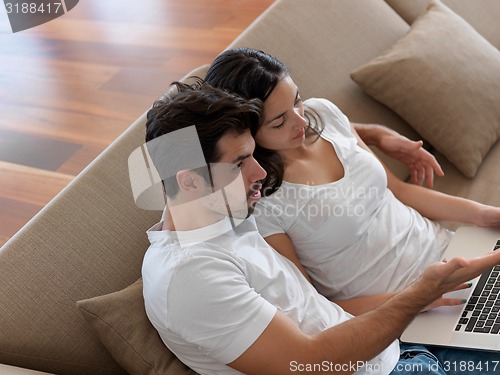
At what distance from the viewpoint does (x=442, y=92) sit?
2.28m

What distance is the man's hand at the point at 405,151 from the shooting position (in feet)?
6.70

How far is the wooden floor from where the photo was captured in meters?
3.03

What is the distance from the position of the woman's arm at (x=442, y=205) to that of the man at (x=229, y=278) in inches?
17.0

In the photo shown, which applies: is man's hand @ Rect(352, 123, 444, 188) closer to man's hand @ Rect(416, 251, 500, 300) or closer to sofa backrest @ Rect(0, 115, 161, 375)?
man's hand @ Rect(416, 251, 500, 300)

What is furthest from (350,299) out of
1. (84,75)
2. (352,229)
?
(84,75)

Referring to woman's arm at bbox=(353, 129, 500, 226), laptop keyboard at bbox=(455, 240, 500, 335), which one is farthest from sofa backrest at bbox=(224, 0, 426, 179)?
Result: laptop keyboard at bbox=(455, 240, 500, 335)

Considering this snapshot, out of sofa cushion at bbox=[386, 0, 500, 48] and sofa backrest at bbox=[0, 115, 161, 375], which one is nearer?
sofa backrest at bbox=[0, 115, 161, 375]

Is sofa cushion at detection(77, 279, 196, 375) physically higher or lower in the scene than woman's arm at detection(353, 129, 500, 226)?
higher

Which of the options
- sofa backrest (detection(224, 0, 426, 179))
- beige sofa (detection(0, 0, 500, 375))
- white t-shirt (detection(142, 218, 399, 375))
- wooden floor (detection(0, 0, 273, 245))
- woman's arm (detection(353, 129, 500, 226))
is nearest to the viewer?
white t-shirt (detection(142, 218, 399, 375))

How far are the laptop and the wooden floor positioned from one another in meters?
1.62

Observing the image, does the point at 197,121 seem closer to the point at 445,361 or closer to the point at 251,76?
the point at 251,76

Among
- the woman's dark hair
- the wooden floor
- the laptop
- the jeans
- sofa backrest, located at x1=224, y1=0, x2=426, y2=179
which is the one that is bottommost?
the wooden floor

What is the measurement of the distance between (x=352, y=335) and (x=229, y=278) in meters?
0.27

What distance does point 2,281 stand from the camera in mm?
1547
